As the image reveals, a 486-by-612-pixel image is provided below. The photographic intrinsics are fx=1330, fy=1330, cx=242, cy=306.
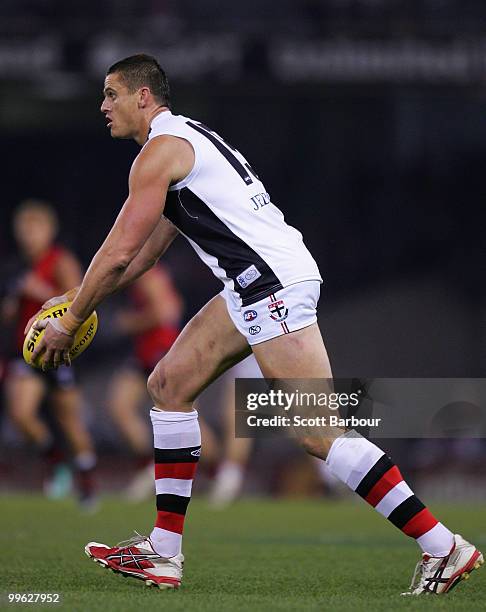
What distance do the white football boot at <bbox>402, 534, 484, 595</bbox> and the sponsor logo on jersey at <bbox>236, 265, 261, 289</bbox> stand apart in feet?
4.33

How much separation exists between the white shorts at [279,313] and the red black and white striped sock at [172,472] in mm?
544

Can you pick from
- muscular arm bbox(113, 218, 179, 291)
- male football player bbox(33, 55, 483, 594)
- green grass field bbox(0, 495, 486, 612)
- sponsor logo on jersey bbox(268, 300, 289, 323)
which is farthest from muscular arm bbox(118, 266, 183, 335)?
sponsor logo on jersey bbox(268, 300, 289, 323)

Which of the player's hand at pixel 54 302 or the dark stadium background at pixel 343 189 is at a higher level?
the dark stadium background at pixel 343 189

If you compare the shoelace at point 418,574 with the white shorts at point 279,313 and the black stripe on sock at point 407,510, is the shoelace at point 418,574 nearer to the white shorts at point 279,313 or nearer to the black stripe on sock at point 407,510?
the black stripe on sock at point 407,510

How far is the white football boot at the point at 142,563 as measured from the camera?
18.6 feet

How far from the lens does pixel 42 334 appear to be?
5551 millimetres

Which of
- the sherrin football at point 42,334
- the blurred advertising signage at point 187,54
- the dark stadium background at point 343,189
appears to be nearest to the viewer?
the sherrin football at point 42,334

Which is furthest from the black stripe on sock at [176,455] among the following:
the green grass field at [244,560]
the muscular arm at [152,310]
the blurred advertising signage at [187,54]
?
the blurred advertising signage at [187,54]

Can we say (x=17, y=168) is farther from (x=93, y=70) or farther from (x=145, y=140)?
(x=145, y=140)

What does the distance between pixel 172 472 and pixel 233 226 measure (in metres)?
1.12

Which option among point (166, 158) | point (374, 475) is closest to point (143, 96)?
point (166, 158)

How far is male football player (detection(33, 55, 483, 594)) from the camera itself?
211 inches

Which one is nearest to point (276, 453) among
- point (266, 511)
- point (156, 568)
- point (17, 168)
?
point (266, 511)

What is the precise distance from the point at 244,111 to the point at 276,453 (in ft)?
17.7
